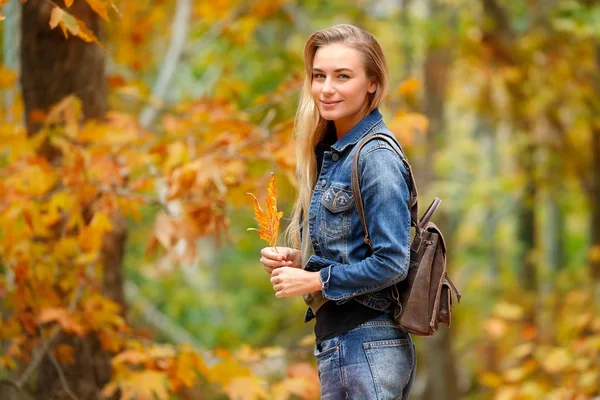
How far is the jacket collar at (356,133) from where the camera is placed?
2373 mm

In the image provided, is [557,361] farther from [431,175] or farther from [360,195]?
[360,195]

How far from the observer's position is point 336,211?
2295 millimetres

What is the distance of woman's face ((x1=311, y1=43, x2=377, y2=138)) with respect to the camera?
92.9 inches

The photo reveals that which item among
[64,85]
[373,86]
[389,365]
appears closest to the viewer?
[389,365]

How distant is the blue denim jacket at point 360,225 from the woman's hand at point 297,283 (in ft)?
0.09

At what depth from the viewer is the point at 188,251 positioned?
3.69 metres

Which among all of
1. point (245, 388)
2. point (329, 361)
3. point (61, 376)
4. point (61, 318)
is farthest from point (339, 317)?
point (61, 376)

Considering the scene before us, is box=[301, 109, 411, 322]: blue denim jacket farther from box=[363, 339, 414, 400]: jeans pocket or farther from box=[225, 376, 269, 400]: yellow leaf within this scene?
box=[225, 376, 269, 400]: yellow leaf

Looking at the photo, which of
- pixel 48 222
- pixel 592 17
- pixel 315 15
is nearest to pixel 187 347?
pixel 48 222

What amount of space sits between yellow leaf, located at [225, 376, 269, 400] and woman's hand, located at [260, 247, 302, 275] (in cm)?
167

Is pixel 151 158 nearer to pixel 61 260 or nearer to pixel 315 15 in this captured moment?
pixel 61 260

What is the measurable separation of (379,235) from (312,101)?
593mm

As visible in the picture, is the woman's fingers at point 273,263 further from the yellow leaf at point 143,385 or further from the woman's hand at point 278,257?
the yellow leaf at point 143,385

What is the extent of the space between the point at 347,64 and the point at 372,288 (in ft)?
2.28
